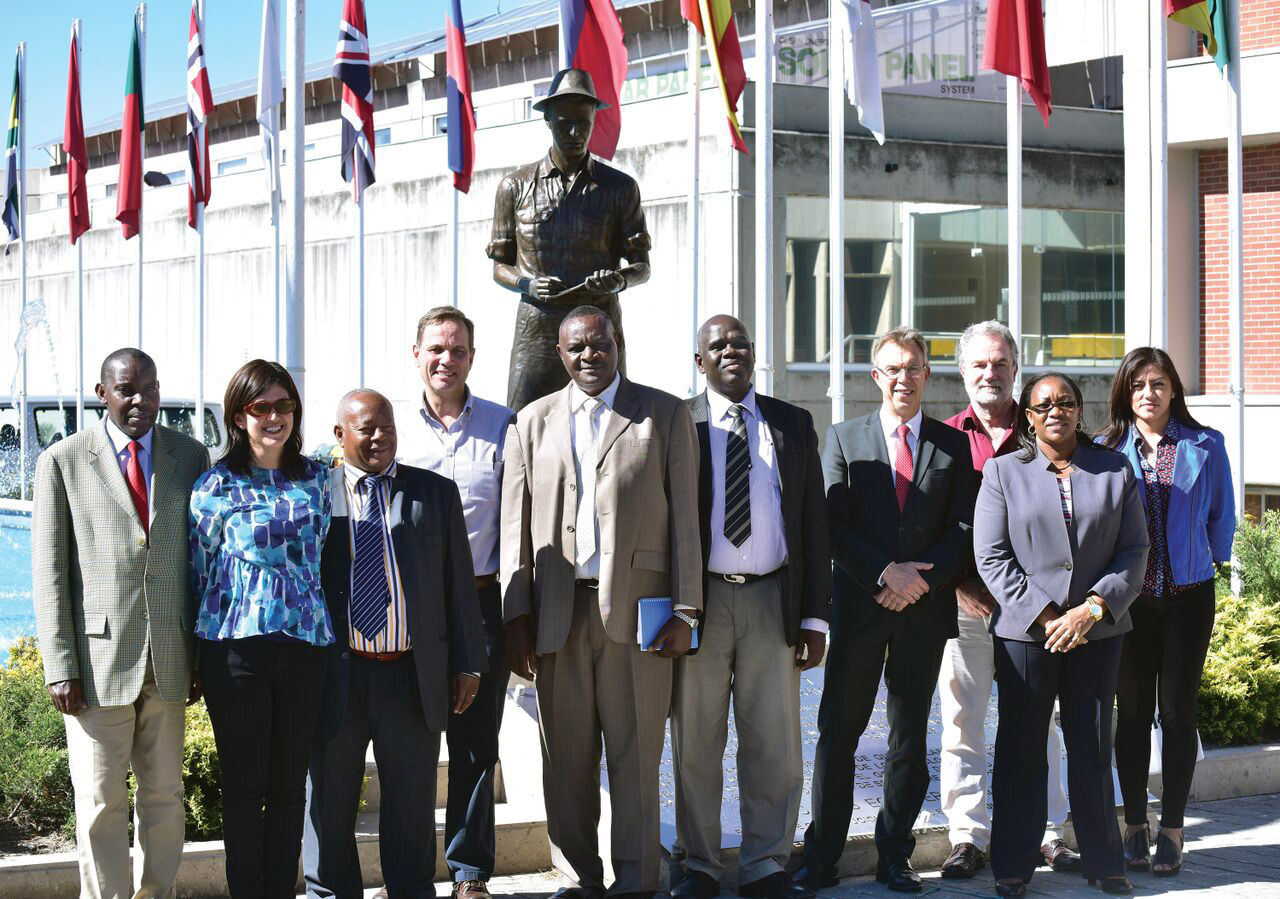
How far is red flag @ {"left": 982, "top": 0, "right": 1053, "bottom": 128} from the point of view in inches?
440

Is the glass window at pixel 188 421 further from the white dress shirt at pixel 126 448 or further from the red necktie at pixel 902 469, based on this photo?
the red necktie at pixel 902 469

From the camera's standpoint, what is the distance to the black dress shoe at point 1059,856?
6000 millimetres

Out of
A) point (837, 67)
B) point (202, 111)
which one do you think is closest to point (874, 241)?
point (837, 67)

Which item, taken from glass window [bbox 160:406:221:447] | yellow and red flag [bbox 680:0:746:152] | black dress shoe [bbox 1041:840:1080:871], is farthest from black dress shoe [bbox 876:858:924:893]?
glass window [bbox 160:406:221:447]

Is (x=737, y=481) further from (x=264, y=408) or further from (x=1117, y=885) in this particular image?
(x=1117, y=885)

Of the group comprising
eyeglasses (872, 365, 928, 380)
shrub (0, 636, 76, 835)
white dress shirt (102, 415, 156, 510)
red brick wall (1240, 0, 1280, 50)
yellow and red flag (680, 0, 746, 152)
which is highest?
red brick wall (1240, 0, 1280, 50)

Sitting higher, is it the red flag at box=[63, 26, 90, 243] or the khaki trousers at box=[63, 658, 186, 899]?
the red flag at box=[63, 26, 90, 243]

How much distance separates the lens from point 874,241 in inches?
851

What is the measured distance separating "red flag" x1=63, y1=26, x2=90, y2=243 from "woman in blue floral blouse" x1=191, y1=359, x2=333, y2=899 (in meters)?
15.1

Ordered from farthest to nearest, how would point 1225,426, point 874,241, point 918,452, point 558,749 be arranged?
point 874,241
point 1225,426
point 918,452
point 558,749

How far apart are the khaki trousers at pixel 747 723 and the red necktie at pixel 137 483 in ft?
6.80

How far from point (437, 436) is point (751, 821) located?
195 centimetres

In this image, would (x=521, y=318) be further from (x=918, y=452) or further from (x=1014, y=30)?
(x=1014, y=30)

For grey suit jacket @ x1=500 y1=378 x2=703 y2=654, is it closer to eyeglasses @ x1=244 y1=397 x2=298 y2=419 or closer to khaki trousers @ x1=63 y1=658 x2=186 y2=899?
eyeglasses @ x1=244 y1=397 x2=298 y2=419
